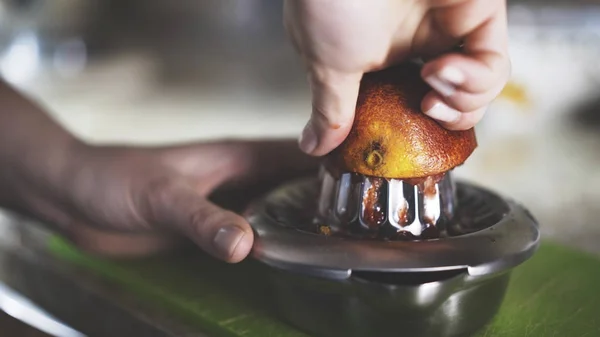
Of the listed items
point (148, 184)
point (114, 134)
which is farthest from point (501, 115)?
point (148, 184)

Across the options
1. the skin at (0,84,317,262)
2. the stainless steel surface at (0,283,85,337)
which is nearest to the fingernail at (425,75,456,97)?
the skin at (0,84,317,262)

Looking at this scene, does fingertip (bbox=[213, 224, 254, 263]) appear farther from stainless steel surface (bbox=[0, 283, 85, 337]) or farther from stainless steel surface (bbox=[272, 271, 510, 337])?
stainless steel surface (bbox=[0, 283, 85, 337])

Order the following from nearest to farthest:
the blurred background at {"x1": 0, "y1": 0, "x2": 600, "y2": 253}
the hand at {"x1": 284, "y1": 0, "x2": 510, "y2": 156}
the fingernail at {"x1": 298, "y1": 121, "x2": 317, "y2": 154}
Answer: the hand at {"x1": 284, "y1": 0, "x2": 510, "y2": 156} → the fingernail at {"x1": 298, "y1": 121, "x2": 317, "y2": 154} → the blurred background at {"x1": 0, "y1": 0, "x2": 600, "y2": 253}

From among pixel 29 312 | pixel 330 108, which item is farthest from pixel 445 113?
pixel 29 312

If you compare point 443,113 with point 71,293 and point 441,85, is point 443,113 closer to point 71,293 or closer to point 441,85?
point 441,85

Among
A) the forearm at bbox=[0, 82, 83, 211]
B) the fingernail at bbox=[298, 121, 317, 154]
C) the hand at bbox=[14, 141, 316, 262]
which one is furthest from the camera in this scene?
the forearm at bbox=[0, 82, 83, 211]

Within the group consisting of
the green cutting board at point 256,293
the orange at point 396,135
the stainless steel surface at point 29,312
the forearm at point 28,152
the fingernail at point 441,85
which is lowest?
the stainless steel surface at point 29,312

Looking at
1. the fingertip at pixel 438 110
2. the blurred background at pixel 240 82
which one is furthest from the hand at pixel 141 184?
the blurred background at pixel 240 82

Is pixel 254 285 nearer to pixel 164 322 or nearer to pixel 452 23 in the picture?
pixel 164 322

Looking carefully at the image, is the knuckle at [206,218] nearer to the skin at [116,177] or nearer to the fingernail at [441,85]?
the skin at [116,177]

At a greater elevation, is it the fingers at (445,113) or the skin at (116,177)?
the fingers at (445,113)
